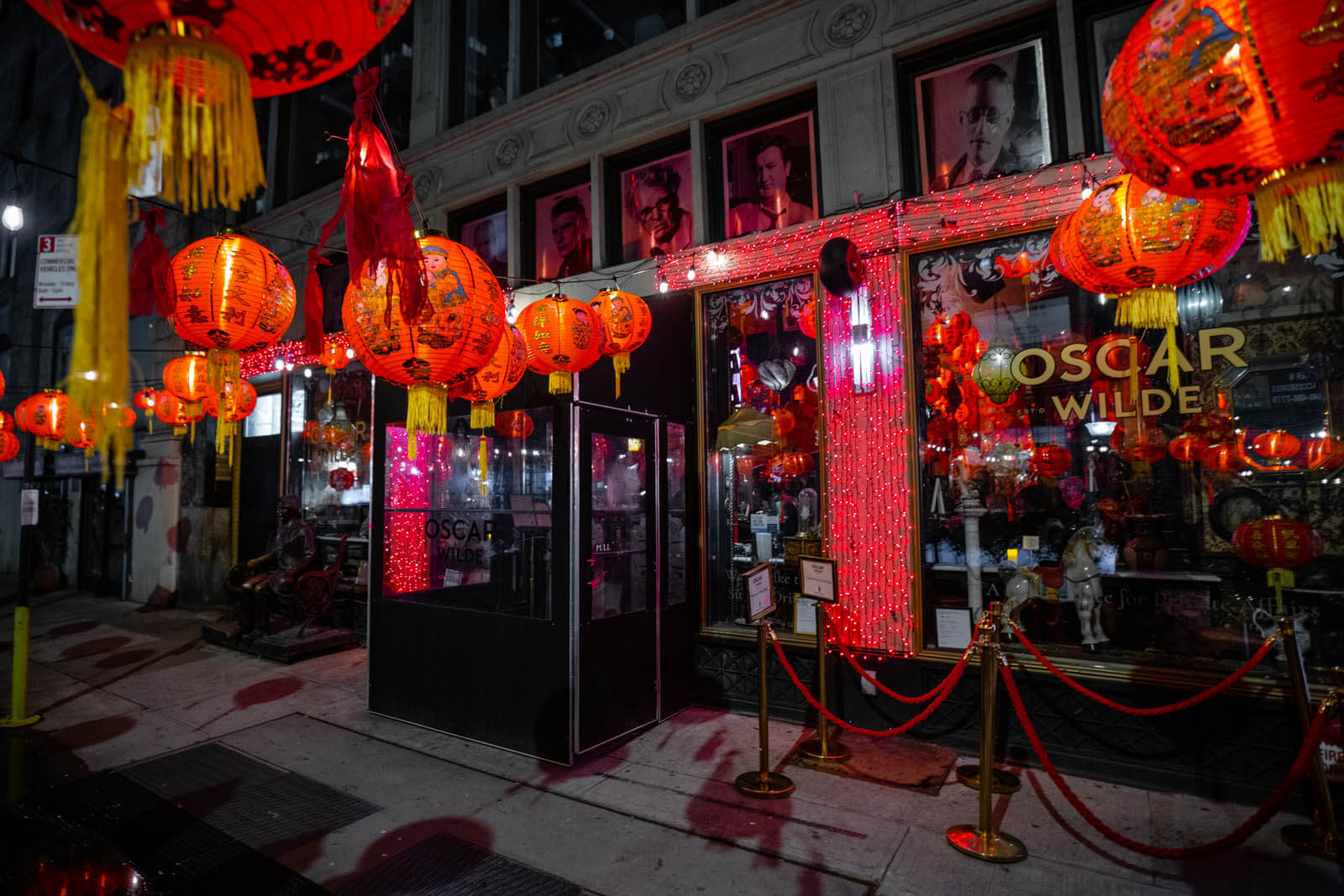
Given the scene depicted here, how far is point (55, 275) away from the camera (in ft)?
22.4

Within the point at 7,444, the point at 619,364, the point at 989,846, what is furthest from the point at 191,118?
the point at 7,444

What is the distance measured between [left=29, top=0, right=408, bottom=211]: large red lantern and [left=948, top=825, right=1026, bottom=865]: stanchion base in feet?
16.9

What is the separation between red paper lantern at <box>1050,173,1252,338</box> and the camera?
3.67 m

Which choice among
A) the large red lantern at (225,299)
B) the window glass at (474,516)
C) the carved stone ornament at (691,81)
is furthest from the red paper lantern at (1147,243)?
the large red lantern at (225,299)

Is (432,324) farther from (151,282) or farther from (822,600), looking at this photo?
(822,600)

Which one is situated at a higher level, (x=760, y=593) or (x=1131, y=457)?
(x=1131, y=457)

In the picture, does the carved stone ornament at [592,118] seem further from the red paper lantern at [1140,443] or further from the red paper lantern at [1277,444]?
the red paper lantern at [1277,444]

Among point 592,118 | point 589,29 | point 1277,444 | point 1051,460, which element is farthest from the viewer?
point 589,29

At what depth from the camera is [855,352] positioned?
6734 mm

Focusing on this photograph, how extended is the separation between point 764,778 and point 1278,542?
4452mm

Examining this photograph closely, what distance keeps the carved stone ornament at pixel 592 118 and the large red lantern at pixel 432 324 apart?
204 inches

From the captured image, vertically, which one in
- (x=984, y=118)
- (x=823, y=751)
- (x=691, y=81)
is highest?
(x=691, y=81)

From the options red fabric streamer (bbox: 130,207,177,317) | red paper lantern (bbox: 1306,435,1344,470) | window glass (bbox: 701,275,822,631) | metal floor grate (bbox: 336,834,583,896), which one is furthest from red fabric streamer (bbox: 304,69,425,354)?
red paper lantern (bbox: 1306,435,1344,470)

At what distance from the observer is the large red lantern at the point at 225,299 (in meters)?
4.64
